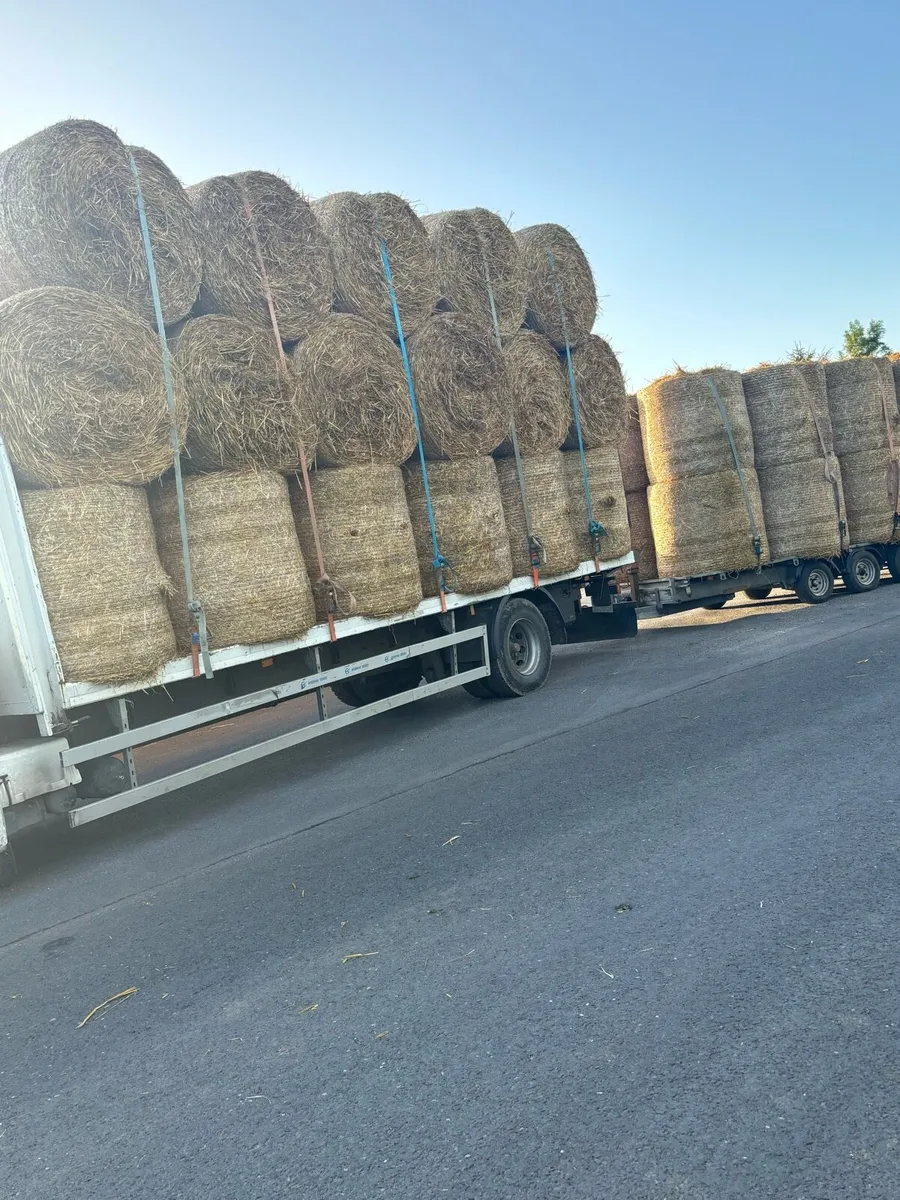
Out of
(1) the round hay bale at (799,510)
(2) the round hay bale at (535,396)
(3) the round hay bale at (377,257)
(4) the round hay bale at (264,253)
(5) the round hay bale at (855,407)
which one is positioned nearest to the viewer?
(4) the round hay bale at (264,253)

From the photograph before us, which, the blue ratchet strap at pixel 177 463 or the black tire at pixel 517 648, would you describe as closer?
the blue ratchet strap at pixel 177 463

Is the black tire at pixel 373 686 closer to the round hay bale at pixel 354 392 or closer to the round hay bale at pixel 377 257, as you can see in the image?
the round hay bale at pixel 354 392

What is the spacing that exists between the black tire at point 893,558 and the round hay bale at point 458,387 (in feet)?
29.0

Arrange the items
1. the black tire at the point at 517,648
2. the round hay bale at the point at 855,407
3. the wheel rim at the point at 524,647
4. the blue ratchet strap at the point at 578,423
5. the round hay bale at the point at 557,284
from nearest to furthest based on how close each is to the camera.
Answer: the black tire at the point at 517,648
the wheel rim at the point at 524,647
the round hay bale at the point at 557,284
the blue ratchet strap at the point at 578,423
the round hay bale at the point at 855,407

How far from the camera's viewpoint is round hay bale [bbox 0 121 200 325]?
20.3ft

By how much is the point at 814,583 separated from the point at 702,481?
7.98ft

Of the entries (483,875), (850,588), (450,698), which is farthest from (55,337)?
(850,588)

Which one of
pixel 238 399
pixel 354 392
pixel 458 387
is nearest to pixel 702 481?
pixel 458 387

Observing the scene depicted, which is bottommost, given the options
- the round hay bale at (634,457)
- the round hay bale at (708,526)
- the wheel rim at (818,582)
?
the wheel rim at (818,582)

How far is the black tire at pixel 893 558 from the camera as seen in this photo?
1555 cm

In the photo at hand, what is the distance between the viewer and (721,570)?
43.3 ft

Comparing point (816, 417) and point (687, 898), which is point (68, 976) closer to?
point (687, 898)

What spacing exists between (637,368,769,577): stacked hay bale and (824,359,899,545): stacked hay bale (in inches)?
86.1

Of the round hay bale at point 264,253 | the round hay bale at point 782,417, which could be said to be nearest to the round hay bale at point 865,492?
the round hay bale at point 782,417
